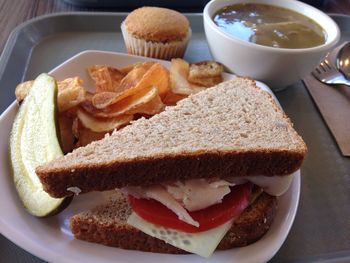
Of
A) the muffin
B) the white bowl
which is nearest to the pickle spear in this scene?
the muffin

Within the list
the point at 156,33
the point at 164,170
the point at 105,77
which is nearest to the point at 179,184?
the point at 164,170

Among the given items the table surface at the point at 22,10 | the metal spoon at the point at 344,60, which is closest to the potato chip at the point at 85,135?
the table surface at the point at 22,10

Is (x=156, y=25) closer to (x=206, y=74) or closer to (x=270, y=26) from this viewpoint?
(x=206, y=74)

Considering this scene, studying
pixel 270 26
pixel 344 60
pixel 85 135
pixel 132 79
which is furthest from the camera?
A: pixel 344 60

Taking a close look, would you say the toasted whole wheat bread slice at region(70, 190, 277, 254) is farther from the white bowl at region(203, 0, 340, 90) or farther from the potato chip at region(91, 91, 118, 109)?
the white bowl at region(203, 0, 340, 90)

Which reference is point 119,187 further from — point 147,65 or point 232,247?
point 147,65
